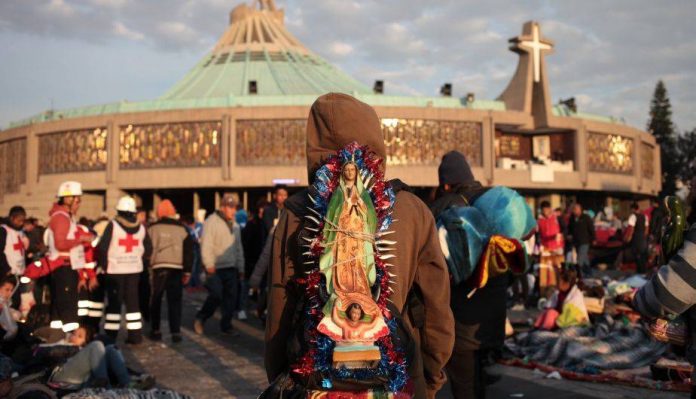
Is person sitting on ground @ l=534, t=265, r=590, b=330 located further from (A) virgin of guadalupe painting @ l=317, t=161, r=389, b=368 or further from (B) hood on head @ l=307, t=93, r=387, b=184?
(A) virgin of guadalupe painting @ l=317, t=161, r=389, b=368

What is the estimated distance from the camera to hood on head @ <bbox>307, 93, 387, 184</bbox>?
262 cm

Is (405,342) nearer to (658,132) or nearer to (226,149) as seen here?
(226,149)

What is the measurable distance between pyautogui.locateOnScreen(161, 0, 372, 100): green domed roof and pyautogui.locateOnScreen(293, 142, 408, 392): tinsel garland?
1834 inches

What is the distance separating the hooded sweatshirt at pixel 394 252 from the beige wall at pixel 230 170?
36.3m

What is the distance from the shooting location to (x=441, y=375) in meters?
2.84

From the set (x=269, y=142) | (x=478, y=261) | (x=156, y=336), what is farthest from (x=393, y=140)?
(x=478, y=261)

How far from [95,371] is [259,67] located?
49592mm

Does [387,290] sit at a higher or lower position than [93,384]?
higher

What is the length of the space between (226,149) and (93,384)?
36.2 meters

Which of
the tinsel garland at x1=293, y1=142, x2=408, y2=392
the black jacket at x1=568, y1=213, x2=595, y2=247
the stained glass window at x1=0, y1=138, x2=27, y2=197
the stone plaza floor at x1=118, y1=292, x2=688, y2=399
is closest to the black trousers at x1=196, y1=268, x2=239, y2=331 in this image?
the stone plaza floor at x1=118, y1=292, x2=688, y2=399

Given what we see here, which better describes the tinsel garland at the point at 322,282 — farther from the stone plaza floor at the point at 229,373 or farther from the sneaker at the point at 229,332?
the sneaker at the point at 229,332

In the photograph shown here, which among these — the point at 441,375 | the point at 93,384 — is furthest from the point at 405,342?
the point at 93,384

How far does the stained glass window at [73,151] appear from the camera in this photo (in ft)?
143

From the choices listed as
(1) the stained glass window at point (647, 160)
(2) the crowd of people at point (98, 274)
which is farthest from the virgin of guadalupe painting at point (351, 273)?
(1) the stained glass window at point (647, 160)
